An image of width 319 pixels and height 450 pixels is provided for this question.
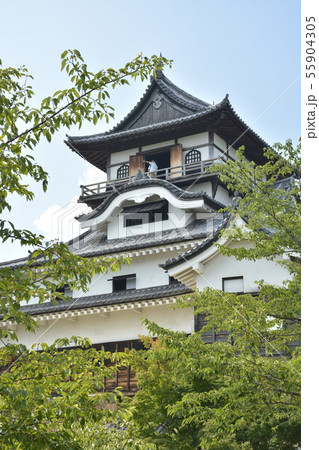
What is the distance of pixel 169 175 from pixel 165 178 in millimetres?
359

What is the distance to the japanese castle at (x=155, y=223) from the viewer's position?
19.3m

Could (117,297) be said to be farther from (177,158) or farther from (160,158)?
(160,158)

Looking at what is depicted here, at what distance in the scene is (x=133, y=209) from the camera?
2747 centimetres

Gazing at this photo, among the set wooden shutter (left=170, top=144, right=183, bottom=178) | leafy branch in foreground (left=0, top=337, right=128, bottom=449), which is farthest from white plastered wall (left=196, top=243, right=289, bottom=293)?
leafy branch in foreground (left=0, top=337, right=128, bottom=449)

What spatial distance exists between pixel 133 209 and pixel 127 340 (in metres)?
6.81

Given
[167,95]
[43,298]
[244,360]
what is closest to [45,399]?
[43,298]

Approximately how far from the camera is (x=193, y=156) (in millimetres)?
28688

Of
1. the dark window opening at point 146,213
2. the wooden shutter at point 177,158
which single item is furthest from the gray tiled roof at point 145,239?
the wooden shutter at point 177,158

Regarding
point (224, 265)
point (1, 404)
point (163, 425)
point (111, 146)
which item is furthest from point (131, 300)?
point (1, 404)

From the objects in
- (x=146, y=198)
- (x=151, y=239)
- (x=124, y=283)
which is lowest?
(x=124, y=283)

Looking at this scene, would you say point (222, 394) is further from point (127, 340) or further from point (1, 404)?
point (127, 340)

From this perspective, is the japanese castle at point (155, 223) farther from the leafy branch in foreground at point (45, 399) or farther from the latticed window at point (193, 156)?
the leafy branch in foreground at point (45, 399)

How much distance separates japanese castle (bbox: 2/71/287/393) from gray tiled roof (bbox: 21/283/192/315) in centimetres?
4
